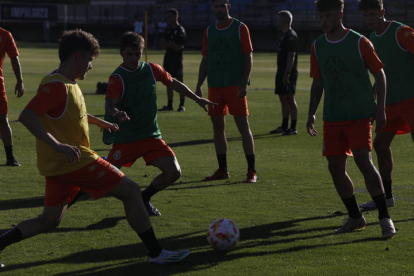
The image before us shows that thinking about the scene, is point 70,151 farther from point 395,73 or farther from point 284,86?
point 284,86

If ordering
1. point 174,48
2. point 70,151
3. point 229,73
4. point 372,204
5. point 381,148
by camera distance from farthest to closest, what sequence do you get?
point 174,48 < point 229,73 < point 372,204 < point 381,148 < point 70,151

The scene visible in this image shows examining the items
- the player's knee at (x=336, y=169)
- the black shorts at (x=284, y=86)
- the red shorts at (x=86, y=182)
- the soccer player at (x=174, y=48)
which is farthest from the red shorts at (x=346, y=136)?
the soccer player at (x=174, y=48)

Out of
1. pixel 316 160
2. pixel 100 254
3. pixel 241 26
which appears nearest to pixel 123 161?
pixel 100 254

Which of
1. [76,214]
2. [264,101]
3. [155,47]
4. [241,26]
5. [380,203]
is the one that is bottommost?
[155,47]

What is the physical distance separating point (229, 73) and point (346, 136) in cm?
325

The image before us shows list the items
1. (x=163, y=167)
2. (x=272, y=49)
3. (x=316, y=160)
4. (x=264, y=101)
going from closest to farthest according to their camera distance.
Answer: (x=163, y=167)
(x=316, y=160)
(x=264, y=101)
(x=272, y=49)

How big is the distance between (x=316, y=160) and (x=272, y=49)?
4954 centimetres

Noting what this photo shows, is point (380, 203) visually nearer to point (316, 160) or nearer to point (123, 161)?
point (123, 161)

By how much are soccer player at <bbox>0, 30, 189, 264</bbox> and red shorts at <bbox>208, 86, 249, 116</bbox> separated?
411 cm

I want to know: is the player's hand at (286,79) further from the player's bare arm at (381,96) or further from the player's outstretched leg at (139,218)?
the player's outstretched leg at (139,218)

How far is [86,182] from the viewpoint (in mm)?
5457

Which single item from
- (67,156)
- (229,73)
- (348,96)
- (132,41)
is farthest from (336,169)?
(229,73)

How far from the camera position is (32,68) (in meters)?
33.0

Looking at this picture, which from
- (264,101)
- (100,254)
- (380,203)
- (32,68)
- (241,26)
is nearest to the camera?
(100,254)
